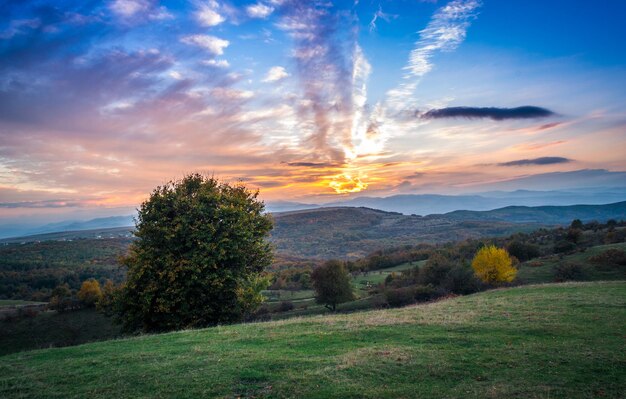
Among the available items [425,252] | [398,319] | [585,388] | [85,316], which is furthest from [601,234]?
[85,316]

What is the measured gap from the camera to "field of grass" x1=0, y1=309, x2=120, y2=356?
52.0 m

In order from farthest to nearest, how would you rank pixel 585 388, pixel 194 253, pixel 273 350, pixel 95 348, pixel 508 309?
pixel 194 253
pixel 508 309
pixel 95 348
pixel 273 350
pixel 585 388

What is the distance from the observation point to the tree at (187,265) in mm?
25781

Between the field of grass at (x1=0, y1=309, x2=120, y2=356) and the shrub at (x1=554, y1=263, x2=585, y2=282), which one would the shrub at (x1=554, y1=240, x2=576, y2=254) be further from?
the field of grass at (x1=0, y1=309, x2=120, y2=356)

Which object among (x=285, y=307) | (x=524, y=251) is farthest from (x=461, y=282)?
(x=524, y=251)

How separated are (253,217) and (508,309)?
21.1 metres

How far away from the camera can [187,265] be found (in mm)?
25547

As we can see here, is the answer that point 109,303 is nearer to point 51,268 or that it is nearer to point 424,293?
point 424,293

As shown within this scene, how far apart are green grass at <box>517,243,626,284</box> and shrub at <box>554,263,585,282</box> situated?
651 mm

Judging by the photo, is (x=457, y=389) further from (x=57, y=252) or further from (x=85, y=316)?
(x=57, y=252)

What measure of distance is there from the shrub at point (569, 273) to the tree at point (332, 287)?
3247cm

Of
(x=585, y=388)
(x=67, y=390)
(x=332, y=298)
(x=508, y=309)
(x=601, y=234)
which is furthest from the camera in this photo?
(x=601, y=234)

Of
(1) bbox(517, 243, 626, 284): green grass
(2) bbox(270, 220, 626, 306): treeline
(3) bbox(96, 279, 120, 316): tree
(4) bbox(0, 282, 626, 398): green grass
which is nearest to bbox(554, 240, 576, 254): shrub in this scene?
(2) bbox(270, 220, 626, 306): treeline

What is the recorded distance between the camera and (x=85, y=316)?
64.8 m
